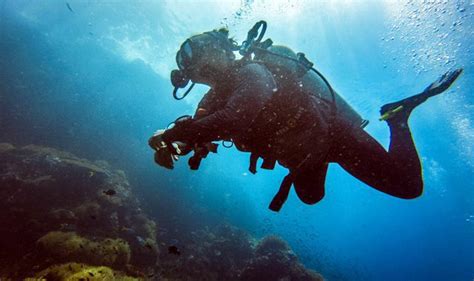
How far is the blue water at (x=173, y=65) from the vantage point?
19.7 meters

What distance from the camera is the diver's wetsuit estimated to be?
94.0 inches

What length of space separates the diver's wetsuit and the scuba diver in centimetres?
1

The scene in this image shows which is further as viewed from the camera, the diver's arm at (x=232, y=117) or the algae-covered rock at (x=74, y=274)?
the algae-covered rock at (x=74, y=274)

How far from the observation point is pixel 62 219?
10.7 m

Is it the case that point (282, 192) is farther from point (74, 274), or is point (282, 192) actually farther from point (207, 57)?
point (74, 274)

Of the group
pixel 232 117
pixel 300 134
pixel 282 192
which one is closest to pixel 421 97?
pixel 300 134

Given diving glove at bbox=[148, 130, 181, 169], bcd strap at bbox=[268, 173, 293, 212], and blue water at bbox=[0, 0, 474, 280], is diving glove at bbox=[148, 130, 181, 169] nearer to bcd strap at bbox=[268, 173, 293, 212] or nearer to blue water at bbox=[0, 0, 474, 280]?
bcd strap at bbox=[268, 173, 293, 212]

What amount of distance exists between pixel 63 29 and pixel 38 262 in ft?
127

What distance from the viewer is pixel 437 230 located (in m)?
116

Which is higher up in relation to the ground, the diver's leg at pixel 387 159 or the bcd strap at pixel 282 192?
the diver's leg at pixel 387 159

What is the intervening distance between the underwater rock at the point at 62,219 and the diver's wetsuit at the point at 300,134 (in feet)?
19.7

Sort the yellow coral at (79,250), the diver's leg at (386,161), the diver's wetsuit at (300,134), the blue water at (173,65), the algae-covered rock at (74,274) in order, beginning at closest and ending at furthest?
the diver's wetsuit at (300,134) → the diver's leg at (386,161) → the algae-covered rock at (74,274) → the yellow coral at (79,250) → the blue water at (173,65)

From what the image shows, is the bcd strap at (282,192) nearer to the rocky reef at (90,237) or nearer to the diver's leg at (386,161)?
the diver's leg at (386,161)

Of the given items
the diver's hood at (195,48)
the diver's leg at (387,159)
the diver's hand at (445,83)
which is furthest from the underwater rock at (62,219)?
the diver's hand at (445,83)
